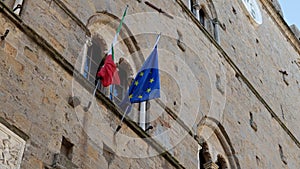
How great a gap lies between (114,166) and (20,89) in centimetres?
117

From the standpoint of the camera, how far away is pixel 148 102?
7.07 m

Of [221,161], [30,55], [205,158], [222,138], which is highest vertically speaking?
[222,138]

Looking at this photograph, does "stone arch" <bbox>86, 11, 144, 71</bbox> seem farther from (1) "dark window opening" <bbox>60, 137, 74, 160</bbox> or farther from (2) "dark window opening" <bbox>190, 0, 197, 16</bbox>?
(2) "dark window opening" <bbox>190, 0, 197, 16</bbox>

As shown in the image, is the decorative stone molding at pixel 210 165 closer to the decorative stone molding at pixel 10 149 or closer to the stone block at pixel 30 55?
the stone block at pixel 30 55

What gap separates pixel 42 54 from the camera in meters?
5.48

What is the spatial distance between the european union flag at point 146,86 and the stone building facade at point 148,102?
23 cm

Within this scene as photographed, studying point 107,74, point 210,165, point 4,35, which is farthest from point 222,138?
point 4,35

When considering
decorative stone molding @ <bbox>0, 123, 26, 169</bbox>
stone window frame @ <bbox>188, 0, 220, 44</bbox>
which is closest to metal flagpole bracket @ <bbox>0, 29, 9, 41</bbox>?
decorative stone molding @ <bbox>0, 123, 26, 169</bbox>

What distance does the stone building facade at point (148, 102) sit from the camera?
5.06 meters

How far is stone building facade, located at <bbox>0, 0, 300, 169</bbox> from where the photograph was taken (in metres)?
5.06

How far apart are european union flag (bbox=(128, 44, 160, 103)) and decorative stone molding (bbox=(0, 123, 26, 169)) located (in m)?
1.67

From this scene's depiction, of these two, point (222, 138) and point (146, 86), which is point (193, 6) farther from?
point (146, 86)

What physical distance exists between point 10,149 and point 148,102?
2.73 m

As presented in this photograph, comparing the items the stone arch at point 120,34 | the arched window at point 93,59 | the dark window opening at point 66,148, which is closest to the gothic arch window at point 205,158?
the stone arch at point 120,34
